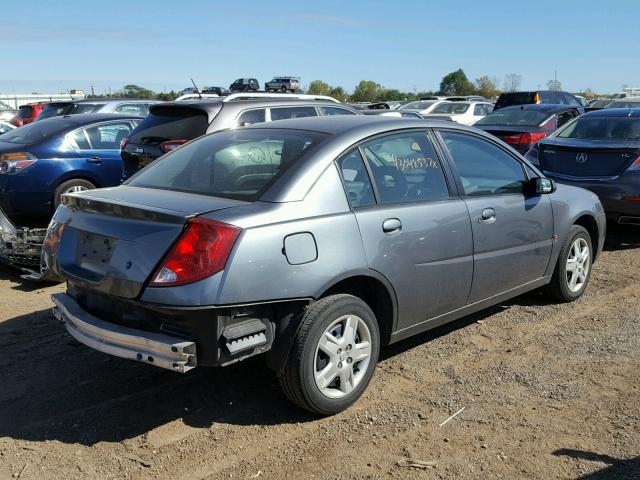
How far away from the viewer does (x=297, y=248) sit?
11.5ft

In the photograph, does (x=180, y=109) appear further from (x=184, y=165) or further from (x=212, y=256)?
(x=212, y=256)

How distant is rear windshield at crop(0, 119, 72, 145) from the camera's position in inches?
335

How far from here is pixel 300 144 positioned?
405cm

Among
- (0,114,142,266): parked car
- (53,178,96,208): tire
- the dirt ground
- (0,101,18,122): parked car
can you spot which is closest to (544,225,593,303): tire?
the dirt ground

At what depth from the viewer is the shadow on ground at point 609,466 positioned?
10.4 ft

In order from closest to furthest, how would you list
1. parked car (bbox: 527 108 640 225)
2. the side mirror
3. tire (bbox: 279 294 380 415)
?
tire (bbox: 279 294 380 415) → the side mirror → parked car (bbox: 527 108 640 225)

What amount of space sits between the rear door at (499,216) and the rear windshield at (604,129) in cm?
372

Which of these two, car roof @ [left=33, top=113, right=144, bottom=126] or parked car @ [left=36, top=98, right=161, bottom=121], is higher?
car roof @ [left=33, top=113, right=144, bottom=126]

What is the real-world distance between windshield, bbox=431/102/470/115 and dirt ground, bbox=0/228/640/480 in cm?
1792

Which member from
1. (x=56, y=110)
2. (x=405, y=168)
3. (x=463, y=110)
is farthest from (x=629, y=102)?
(x=405, y=168)

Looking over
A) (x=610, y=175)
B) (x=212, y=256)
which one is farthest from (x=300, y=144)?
(x=610, y=175)

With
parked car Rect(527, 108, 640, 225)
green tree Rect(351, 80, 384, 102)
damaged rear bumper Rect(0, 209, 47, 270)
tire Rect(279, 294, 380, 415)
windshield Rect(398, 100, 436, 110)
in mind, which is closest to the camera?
tire Rect(279, 294, 380, 415)

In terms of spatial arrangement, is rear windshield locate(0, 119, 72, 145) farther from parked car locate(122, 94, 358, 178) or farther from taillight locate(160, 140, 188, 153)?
taillight locate(160, 140, 188, 153)

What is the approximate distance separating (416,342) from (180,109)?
14.2ft
